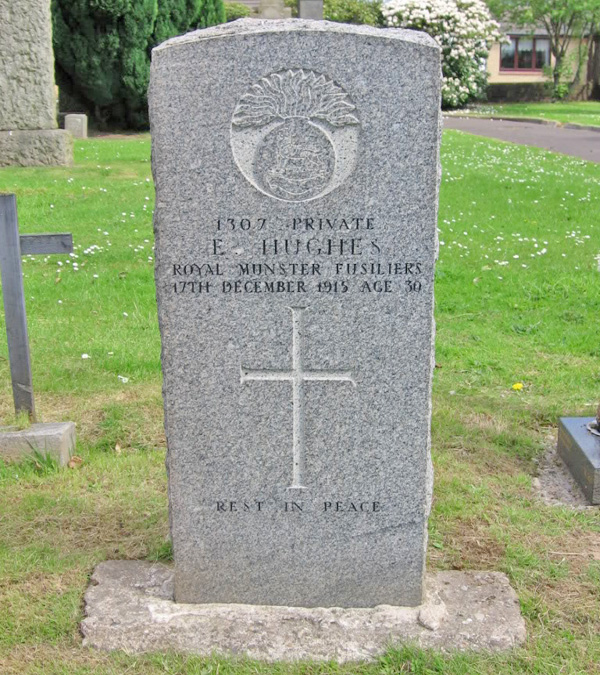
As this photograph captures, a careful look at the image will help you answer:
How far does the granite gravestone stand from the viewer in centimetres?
269

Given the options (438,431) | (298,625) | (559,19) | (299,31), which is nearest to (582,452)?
(438,431)

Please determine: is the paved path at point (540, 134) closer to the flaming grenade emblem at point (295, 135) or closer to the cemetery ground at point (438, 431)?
the cemetery ground at point (438, 431)

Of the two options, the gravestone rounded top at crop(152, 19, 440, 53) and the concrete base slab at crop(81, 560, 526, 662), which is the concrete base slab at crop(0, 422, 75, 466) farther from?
the gravestone rounded top at crop(152, 19, 440, 53)

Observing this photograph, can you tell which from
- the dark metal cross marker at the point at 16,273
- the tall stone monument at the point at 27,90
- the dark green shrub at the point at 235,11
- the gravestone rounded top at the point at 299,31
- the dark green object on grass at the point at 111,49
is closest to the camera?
the gravestone rounded top at the point at 299,31

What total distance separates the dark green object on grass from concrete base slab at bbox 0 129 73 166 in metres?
3.87

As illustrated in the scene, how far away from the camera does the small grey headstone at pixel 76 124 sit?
16047 mm

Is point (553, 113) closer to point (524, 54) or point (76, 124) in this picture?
point (76, 124)

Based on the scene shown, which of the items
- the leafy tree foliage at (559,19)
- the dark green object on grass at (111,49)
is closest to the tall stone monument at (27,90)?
the dark green object on grass at (111,49)

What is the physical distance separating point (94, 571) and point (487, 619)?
4.86 ft

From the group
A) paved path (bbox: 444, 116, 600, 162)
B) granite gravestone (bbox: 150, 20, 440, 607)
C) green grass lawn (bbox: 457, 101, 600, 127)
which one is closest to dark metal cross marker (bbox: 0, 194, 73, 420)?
granite gravestone (bbox: 150, 20, 440, 607)

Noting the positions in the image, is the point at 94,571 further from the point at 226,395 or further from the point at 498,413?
the point at 498,413

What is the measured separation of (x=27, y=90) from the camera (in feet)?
38.3

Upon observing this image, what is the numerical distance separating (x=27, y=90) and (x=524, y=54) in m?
40.4

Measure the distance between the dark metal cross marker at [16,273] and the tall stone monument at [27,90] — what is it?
8.10m
